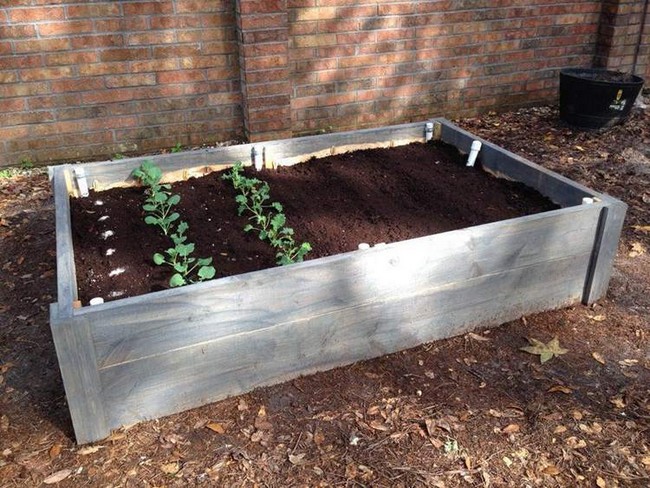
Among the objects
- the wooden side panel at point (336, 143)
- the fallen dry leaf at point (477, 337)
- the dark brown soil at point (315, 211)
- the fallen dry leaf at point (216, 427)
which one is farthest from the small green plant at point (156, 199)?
the fallen dry leaf at point (477, 337)

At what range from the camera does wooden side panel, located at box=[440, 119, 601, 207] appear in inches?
122

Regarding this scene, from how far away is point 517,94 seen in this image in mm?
6188

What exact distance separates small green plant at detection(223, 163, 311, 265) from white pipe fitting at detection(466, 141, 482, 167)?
4.22 ft

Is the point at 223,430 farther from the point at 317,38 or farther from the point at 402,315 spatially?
the point at 317,38

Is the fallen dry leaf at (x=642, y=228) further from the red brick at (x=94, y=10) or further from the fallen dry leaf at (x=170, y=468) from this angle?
the red brick at (x=94, y=10)

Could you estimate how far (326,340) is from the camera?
8.16ft

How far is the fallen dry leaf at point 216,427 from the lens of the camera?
230cm

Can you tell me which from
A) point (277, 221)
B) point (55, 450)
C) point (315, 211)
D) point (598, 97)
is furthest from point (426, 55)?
point (55, 450)

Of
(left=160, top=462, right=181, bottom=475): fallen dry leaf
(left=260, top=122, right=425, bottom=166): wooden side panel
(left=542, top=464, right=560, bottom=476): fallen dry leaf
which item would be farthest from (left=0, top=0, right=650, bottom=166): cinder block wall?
(left=542, top=464, right=560, bottom=476): fallen dry leaf

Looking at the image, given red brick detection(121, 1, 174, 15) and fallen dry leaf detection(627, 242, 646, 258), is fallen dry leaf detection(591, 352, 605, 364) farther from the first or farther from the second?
red brick detection(121, 1, 174, 15)

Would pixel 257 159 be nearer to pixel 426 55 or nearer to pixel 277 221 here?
pixel 277 221

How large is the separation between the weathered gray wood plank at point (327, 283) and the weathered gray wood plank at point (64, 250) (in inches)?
5.8

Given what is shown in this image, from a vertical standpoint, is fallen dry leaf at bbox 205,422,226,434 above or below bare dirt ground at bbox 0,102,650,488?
above

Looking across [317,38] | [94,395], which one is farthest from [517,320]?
[317,38]
